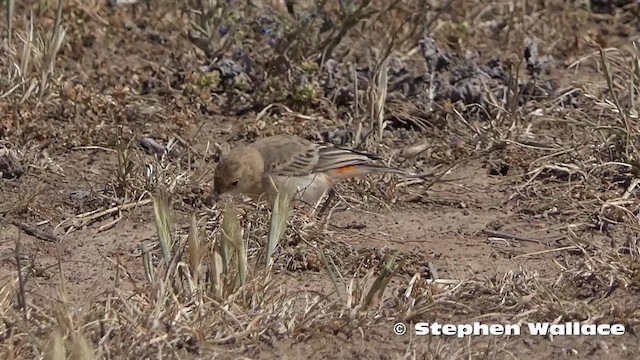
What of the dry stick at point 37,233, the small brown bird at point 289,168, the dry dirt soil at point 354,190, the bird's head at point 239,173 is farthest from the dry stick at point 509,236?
the dry stick at point 37,233

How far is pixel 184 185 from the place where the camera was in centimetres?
776

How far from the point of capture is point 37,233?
7.16 metres

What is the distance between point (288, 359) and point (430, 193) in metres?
2.80

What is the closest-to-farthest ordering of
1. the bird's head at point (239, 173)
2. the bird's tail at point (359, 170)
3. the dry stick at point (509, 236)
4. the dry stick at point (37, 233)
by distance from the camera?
the dry stick at point (509, 236)
the dry stick at point (37, 233)
the bird's head at point (239, 173)
the bird's tail at point (359, 170)

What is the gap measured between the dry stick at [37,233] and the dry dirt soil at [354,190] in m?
0.01

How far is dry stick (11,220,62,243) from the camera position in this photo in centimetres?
713

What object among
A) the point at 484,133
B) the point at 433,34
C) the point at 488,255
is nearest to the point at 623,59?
the point at 484,133

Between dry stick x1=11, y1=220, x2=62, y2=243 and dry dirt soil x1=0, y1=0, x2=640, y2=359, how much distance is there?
0.5 inches

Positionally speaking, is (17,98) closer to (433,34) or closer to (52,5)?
(52,5)

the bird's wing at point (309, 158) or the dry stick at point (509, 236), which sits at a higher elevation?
the bird's wing at point (309, 158)

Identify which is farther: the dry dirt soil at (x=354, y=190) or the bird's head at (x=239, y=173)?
the bird's head at (x=239, y=173)

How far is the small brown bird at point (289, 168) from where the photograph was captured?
757 cm

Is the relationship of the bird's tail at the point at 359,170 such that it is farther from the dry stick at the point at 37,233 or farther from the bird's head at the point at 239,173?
the dry stick at the point at 37,233

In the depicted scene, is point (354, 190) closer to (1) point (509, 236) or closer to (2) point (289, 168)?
(2) point (289, 168)
